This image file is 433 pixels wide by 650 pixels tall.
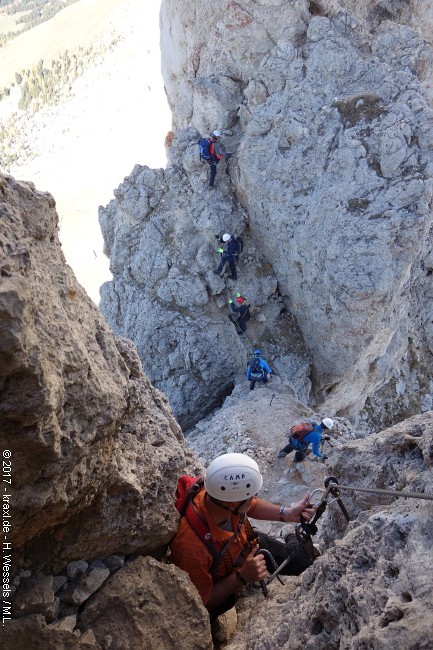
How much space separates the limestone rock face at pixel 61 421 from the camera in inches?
139

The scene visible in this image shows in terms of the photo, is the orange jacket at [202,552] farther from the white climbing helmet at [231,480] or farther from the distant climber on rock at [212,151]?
the distant climber on rock at [212,151]

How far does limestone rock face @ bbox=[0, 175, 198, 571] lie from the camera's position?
3.53 m

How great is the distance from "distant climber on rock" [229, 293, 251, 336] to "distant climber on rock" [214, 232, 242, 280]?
116 cm

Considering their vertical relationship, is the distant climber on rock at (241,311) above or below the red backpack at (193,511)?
above

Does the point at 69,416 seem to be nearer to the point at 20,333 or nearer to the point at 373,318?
the point at 20,333

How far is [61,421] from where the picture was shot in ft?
13.0

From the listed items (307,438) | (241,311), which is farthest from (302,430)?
(241,311)

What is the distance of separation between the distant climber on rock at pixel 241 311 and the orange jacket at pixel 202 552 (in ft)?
57.4

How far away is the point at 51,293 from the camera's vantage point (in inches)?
161

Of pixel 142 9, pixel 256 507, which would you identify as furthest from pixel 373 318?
pixel 142 9

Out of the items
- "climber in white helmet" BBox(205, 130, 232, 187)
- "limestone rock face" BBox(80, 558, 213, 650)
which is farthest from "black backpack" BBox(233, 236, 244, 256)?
"limestone rock face" BBox(80, 558, 213, 650)

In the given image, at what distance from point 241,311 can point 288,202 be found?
468 centimetres

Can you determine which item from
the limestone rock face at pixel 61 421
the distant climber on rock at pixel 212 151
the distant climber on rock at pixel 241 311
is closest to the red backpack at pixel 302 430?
the limestone rock face at pixel 61 421

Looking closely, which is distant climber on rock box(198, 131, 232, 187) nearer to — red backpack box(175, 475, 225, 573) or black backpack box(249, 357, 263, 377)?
black backpack box(249, 357, 263, 377)
